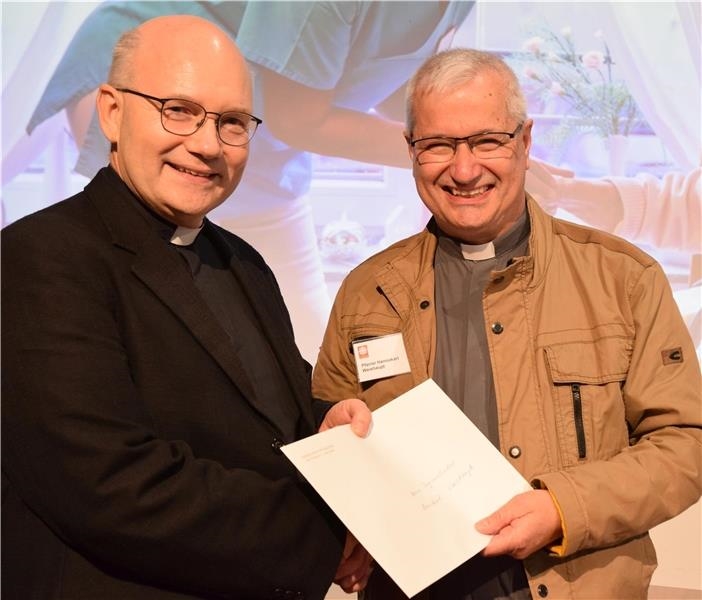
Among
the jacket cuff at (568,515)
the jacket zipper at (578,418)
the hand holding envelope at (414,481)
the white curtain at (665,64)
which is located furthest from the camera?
the white curtain at (665,64)

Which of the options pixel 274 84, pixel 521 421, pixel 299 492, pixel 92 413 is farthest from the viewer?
pixel 274 84

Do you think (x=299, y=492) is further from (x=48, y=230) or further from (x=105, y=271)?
(x=48, y=230)

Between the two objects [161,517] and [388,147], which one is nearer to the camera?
[161,517]

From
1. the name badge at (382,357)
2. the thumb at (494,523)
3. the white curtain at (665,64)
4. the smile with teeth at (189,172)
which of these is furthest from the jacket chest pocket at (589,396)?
the white curtain at (665,64)

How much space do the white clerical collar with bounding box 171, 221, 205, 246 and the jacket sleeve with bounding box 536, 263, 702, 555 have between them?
1.01 meters

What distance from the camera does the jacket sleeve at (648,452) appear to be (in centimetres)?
174

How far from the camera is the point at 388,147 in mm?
3559

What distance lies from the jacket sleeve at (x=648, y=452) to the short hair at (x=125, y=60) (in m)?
1.29

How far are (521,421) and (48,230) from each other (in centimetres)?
114

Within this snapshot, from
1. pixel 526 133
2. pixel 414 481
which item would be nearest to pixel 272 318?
pixel 414 481

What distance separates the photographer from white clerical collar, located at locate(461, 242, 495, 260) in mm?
2139

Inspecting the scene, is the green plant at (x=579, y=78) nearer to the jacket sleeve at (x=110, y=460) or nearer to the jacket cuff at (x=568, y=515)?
the jacket cuff at (x=568, y=515)

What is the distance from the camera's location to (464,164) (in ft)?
6.57

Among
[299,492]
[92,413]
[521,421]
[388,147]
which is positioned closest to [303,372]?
[299,492]
